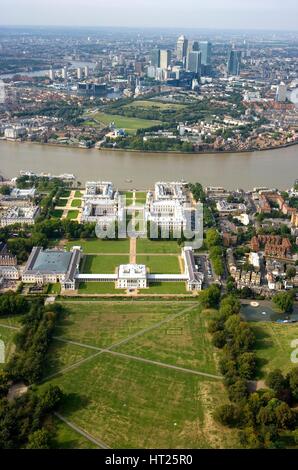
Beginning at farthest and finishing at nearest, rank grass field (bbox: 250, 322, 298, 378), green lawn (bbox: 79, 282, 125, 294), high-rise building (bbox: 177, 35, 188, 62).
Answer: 1. high-rise building (bbox: 177, 35, 188, 62)
2. green lawn (bbox: 79, 282, 125, 294)
3. grass field (bbox: 250, 322, 298, 378)

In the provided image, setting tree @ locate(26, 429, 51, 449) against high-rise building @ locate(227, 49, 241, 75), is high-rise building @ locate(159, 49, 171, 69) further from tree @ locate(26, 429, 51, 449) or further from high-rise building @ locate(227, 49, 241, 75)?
tree @ locate(26, 429, 51, 449)

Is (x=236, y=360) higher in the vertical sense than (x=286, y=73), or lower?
lower

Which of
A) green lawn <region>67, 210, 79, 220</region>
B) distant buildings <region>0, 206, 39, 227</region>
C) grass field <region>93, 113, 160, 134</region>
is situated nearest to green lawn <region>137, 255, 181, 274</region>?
green lawn <region>67, 210, 79, 220</region>

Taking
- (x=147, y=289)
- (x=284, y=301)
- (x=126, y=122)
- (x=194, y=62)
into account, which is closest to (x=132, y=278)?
(x=147, y=289)

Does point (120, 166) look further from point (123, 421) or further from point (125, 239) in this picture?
point (123, 421)

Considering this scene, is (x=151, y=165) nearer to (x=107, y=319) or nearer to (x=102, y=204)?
(x=102, y=204)

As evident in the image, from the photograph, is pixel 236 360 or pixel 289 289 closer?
pixel 236 360

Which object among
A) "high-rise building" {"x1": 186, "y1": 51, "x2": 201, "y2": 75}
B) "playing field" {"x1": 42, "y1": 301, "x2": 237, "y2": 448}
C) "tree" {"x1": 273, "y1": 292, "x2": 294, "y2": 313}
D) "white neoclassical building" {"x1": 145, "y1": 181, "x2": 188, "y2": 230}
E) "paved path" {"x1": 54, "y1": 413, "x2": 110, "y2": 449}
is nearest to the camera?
"paved path" {"x1": 54, "y1": 413, "x2": 110, "y2": 449}
